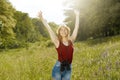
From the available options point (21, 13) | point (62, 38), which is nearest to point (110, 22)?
point (62, 38)

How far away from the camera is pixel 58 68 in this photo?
6.46m

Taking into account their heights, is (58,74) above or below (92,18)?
above

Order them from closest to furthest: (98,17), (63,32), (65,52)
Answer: (65,52) < (63,32) < (98,17)

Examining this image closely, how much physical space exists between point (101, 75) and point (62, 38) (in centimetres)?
194

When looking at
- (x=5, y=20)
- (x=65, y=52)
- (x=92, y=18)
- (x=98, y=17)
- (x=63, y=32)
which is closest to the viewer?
(x=65, y=52)

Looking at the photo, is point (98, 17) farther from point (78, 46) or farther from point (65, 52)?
point (65, 52)

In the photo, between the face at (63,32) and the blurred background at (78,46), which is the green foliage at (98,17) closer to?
the blurred background at (78,46)

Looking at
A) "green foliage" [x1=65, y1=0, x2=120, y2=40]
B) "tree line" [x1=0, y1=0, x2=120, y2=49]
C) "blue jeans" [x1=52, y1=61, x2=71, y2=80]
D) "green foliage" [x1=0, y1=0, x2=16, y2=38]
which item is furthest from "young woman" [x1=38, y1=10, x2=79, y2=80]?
"green foliage" [x1=0, y1=0, x2=16, y2=38]

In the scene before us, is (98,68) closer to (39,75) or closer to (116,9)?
(39,75)

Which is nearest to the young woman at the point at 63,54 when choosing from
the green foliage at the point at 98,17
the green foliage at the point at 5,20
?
the green foliage at the point at 98,17

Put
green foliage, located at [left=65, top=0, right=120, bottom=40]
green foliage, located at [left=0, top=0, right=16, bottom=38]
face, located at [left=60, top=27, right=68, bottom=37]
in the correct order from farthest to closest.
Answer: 1. green foliage, located at [left=0, top=0, right=16, bottom=38]
2. green foliage, located at [left=65, top=0, right=120, bottom=40]
3. face, located at [left=60, top=27, right=68, bottom=37]

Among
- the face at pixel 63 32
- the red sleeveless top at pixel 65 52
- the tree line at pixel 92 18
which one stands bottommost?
the tree line at pixel 92 18

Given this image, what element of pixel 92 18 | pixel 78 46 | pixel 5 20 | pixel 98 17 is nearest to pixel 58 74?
pixel 78 46

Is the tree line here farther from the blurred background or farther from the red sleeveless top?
the red sleeveless top
